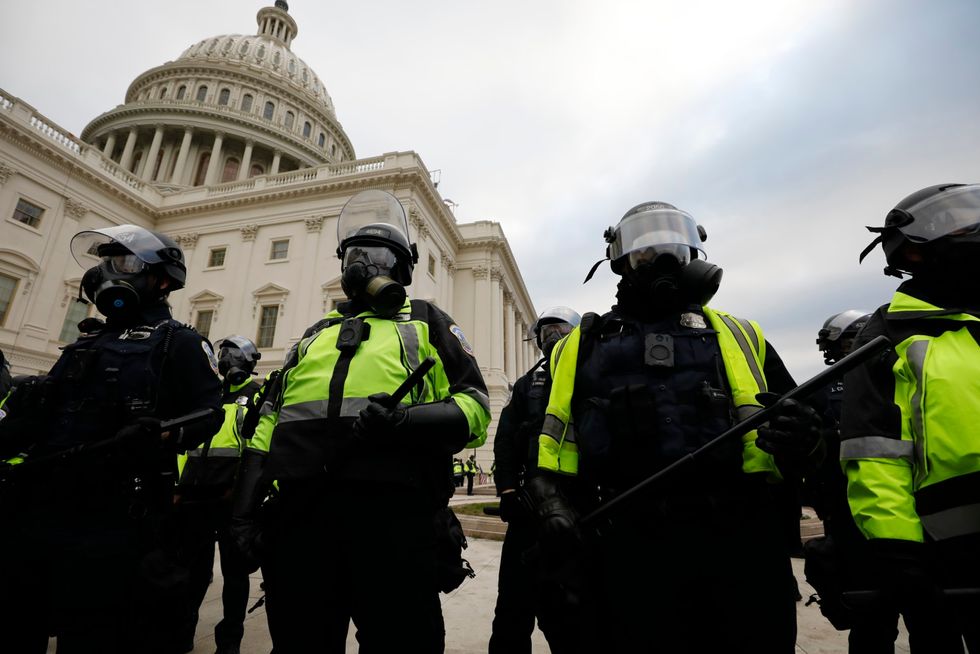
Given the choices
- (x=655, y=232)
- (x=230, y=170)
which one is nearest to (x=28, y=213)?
(x=230, y=170)

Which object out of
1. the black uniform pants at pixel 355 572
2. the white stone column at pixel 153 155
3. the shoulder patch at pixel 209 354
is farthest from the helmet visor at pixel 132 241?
the white stone column at pixel 153 155

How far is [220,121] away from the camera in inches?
1590

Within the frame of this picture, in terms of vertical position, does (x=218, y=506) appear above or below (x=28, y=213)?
below

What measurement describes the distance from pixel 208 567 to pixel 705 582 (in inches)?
161

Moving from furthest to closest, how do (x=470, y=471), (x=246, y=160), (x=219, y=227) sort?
(x=246, y=160) → (x=219, y=227) → (x=470, y=471)

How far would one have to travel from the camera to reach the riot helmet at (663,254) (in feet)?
7.08

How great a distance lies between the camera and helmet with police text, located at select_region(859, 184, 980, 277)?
A: 6.27 feet

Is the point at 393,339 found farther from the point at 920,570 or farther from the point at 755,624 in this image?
the point at 920,570

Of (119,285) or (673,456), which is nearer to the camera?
(673,456)

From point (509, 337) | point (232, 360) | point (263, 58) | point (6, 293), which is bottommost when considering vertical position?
point (232, 360)

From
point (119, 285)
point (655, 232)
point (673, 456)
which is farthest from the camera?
point (119, 285)

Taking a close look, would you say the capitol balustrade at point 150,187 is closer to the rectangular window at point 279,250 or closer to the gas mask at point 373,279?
the rectangular window at point 279,250

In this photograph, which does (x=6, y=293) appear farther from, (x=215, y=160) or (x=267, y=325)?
(x=215, y=160)

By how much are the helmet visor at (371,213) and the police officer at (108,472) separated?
1.14m
